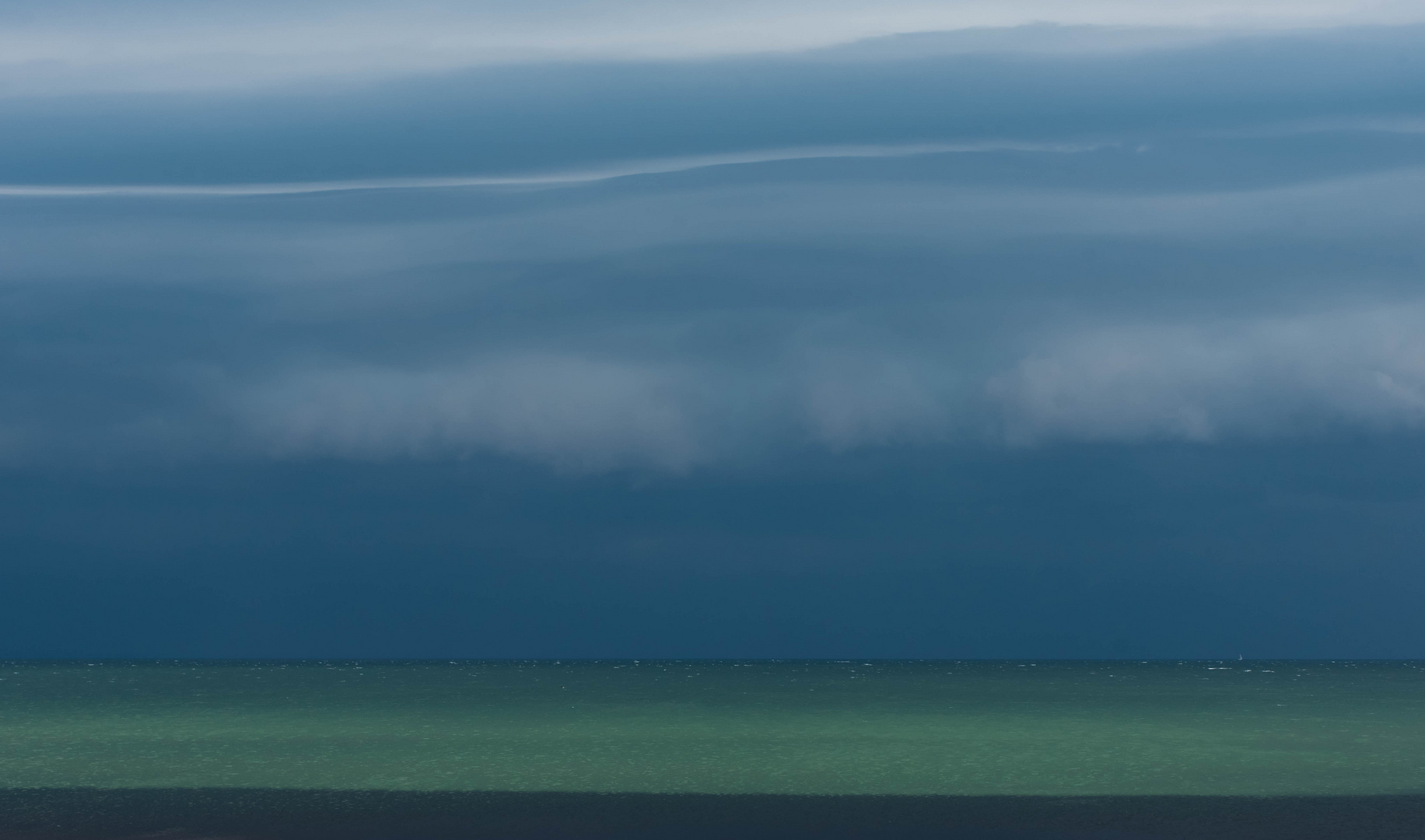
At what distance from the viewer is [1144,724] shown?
5116 cm

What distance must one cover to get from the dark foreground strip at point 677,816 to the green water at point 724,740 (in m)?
1.55

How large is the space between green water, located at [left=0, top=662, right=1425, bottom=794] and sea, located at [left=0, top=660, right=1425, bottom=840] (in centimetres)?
17

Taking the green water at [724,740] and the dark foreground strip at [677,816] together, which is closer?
the dark foreground strip at [677,816]

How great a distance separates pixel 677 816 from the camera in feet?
87.6

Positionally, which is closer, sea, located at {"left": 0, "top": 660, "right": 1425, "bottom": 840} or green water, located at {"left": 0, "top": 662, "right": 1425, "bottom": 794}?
sea, located at {"left": 0, "top": 660, "right": 1425, "bottom": 840}

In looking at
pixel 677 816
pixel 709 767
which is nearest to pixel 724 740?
pixel 709 767

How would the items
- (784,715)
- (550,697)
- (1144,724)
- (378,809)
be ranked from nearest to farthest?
(378,809) → (1144,724) → (784,715) → (550,697)

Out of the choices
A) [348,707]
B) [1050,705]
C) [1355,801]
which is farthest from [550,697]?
[1355,801]

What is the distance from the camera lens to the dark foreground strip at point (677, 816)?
24.7m

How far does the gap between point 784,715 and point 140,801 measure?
30615mm

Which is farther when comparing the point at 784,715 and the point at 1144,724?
the point at 784,715

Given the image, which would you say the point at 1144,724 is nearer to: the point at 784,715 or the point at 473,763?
the point at 784,715

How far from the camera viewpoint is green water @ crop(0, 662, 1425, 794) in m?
32.2

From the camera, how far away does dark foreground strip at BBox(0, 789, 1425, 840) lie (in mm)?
24672
